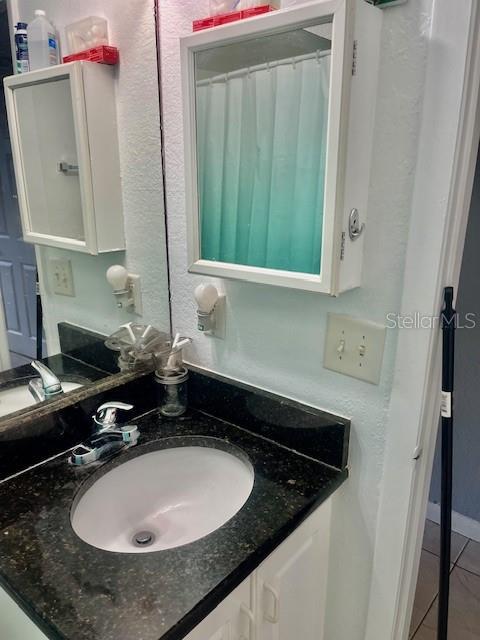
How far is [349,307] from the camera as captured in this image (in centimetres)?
97

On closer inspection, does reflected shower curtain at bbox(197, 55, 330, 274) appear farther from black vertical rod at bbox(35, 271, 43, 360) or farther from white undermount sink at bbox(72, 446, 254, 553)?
white undermount sink at bbox(72, 446, 254, 553)

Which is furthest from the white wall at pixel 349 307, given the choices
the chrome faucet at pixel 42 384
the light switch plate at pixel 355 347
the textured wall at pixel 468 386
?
the textured wall at pixel 468 386

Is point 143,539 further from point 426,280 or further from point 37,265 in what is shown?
point 426,280

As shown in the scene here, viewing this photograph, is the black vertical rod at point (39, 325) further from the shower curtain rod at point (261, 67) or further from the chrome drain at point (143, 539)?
the shower curtain rod at point (261, 67)

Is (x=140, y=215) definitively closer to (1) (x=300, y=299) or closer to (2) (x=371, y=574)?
(1) (x=300, y=299)

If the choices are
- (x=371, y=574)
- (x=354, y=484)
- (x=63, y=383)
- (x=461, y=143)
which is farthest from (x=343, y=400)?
(x=63, y=383)

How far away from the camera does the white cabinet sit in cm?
81

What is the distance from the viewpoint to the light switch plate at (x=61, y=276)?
1075 millimetres

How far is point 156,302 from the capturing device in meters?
1.30

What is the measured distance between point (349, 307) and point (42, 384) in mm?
706

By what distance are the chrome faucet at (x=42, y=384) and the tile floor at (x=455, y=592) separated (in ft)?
4.76

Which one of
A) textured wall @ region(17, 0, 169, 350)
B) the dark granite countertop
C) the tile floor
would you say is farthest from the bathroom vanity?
the tile floor

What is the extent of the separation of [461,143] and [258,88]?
0.40 m
